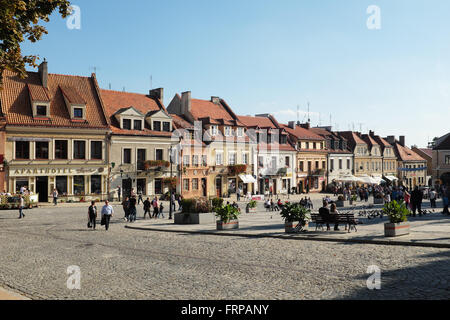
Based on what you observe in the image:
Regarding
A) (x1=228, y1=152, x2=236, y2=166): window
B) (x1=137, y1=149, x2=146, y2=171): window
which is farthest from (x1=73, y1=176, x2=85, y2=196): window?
(x1=228, y1=152, x2=236, y2=166): window

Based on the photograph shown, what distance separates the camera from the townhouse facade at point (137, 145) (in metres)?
43.1

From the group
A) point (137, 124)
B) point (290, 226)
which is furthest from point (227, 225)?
point (137, 124)

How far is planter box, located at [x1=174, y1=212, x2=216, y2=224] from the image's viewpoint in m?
23.8

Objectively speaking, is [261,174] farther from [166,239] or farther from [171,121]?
[166,239]

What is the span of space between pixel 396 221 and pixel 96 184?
105ft

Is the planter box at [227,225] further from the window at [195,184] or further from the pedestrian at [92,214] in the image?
the window at [195,184]

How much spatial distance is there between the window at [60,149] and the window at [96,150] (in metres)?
2.58

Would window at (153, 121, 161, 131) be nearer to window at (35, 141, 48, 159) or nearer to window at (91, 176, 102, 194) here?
window at (91, 176, 102, 194)

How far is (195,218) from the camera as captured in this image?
23.9 metres

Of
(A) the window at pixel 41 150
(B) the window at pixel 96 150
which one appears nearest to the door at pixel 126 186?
(B) the window at pixel 96 150

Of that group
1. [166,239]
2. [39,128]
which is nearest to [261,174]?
[39,128]

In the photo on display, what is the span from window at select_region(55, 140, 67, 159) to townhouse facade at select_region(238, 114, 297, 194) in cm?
2355

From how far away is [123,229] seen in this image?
22469 mm
